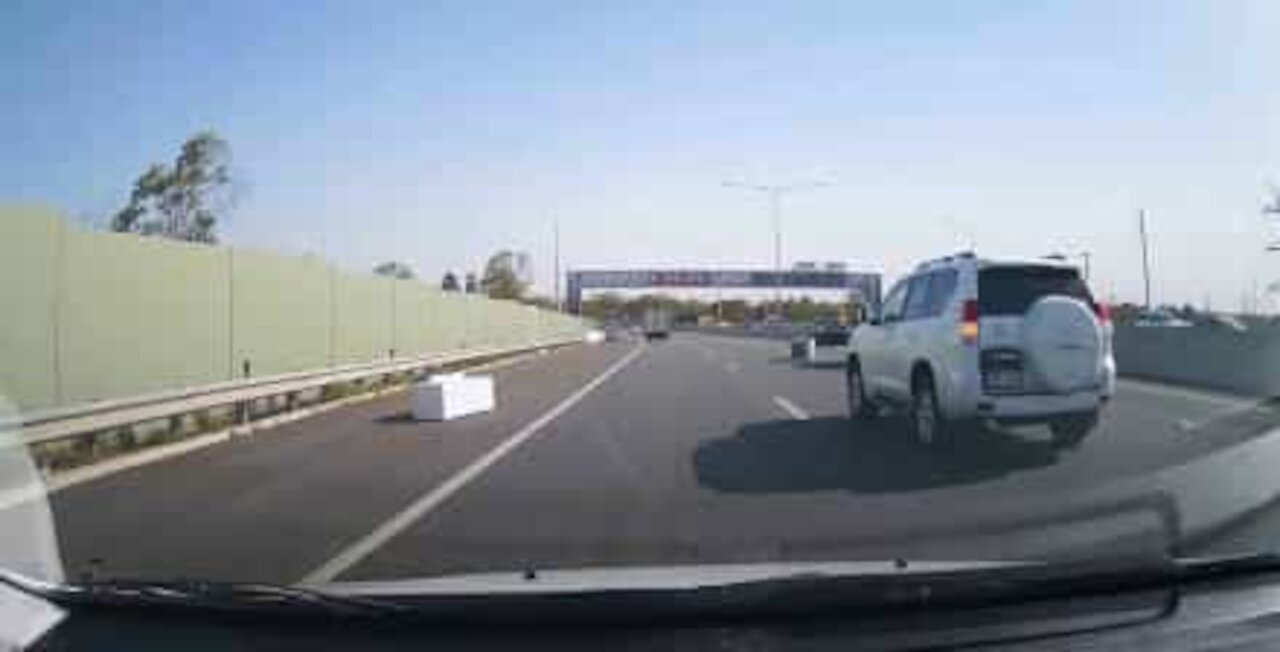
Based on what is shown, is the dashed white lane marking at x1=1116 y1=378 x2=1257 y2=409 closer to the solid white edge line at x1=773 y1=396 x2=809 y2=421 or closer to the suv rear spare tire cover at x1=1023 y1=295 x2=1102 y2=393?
the solid white edge line at x1=773 y1=396 x2=809 y2=421

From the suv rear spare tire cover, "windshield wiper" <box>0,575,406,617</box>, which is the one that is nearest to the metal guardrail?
"windshield wiper" <box>0,575,406,617</box>

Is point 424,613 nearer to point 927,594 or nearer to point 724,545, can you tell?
point 927,594

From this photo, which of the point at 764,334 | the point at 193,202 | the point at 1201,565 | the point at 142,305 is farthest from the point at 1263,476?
the point at 764,334

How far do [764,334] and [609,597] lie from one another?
84.0 meters

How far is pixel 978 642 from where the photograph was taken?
4355 millimetres

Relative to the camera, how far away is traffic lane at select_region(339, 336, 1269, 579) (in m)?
8.44

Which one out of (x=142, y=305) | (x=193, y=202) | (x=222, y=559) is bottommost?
(x=222, y=559)

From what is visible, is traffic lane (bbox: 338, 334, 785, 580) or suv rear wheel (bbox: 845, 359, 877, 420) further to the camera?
suv rear wheel (bbox: 845, 359, 877, 420)

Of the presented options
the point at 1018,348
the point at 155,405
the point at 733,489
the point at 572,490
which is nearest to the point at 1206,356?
the point at 1018,348

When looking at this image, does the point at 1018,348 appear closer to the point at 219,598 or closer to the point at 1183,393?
the point at 219,598

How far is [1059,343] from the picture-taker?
14023 mm

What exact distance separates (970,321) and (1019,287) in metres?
0.66

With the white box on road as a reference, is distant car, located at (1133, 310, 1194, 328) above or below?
above

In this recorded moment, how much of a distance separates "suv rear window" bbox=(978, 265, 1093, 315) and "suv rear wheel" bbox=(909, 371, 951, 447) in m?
1.28
